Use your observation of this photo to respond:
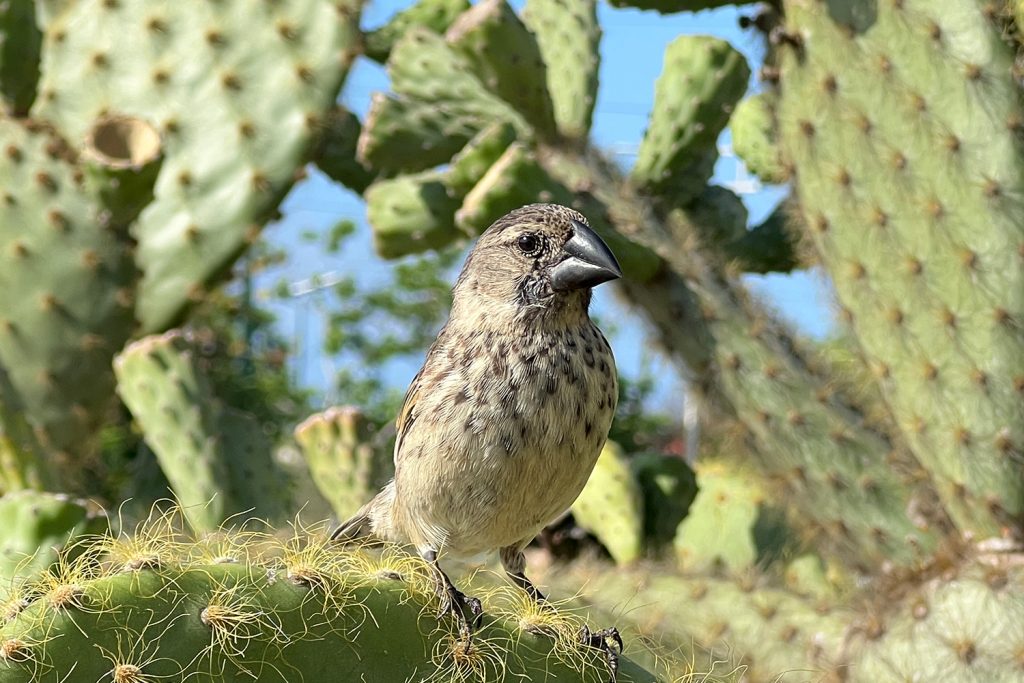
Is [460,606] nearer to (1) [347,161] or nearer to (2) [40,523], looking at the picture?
(2) [40,523]

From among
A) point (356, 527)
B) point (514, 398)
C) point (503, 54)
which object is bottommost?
point (356, 527)

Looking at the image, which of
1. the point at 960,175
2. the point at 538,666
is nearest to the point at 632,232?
the point at 960,175

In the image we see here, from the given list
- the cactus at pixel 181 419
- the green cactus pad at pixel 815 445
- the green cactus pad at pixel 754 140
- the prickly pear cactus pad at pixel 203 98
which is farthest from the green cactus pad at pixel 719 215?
the cactus at pixel 181 419

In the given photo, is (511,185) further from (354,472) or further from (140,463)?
(140,463)

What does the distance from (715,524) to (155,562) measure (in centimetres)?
277

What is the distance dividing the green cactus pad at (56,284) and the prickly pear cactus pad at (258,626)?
2.05m

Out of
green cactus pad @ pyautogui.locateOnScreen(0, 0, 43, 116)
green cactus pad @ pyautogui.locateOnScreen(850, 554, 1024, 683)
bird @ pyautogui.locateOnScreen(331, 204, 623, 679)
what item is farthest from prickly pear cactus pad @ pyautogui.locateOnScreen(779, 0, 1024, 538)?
green cactus pad @ pyautogui.locateOnScreen(0, 0, 43, 116)

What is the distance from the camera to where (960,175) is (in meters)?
3.01

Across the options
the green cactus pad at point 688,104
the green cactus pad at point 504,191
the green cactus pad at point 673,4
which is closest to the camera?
the green cactus pad at point 504,191

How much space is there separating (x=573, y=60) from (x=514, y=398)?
2016 millimetres

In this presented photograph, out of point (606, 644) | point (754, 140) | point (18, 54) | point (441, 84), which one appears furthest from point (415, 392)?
point (18, 54)

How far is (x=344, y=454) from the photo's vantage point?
11.8 ft

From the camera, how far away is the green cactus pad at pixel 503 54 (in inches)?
135

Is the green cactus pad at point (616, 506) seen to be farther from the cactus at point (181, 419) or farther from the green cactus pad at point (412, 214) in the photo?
the cactus at point (181, 419)
